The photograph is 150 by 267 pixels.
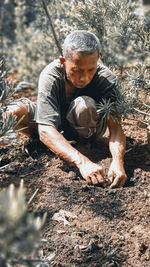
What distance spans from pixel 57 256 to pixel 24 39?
19.4ft

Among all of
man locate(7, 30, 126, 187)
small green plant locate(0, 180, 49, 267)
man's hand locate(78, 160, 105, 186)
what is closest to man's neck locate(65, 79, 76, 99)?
man locate(7, 30, 126, 187)

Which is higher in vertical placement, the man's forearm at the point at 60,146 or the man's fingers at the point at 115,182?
the man's forearm at the point at 60,146

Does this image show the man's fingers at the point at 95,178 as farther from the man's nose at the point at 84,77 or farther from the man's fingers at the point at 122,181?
the man's nose at the point at 84,77

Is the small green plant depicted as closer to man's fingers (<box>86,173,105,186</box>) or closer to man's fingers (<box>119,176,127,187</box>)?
man's fingers (<box>86,173,105,186</box>)

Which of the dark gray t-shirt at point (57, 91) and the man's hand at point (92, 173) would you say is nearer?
the man's hand at point (92, 173)

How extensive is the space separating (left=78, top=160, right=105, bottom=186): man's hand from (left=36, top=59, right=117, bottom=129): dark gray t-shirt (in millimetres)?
462

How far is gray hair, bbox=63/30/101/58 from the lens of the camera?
231cm

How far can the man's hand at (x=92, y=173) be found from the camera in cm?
228

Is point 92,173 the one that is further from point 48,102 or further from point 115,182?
point 48,102

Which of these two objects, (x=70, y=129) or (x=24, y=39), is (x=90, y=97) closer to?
(x=70, y=129)

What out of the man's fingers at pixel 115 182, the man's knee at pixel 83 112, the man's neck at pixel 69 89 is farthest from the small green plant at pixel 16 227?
the man's neck at pixel 69 89

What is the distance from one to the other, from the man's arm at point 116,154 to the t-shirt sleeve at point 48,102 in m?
0.54

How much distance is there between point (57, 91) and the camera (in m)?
2.71

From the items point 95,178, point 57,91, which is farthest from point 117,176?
point 57,91
